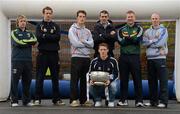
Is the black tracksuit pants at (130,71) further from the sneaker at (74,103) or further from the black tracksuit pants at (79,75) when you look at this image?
the sneaker at (74,103)

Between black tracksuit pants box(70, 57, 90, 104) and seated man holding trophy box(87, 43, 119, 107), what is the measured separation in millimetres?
170

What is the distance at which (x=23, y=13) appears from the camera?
8.66 metres

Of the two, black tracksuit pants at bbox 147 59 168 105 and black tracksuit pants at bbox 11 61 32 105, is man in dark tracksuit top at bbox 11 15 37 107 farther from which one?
black tracksuit pants at bbox 147 59 168 105

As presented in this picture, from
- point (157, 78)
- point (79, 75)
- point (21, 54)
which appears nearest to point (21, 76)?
point (21, 54)

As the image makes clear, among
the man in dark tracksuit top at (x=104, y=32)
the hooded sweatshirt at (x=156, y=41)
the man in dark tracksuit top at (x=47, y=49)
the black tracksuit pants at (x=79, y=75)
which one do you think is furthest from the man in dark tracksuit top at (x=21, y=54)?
the hooded sweatshirt at (x=156, y=41)

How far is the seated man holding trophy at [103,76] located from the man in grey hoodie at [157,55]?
655mm

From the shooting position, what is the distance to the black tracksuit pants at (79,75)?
784 cm

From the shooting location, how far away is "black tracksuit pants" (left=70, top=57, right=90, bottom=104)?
25.7ft

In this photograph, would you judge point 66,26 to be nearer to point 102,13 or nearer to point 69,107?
point 102,13

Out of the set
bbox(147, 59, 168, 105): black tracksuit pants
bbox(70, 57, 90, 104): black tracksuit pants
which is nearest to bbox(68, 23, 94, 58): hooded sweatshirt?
bbox(70, 57, 90, 104): black tracksuit pants

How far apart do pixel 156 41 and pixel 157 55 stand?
26cm

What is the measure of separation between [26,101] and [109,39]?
6.09 ft

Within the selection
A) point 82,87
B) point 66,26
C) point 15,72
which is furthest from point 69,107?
point 66,26

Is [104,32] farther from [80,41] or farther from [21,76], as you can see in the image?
[21,76]
